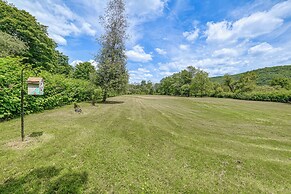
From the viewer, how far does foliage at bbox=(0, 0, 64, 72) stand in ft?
55.7

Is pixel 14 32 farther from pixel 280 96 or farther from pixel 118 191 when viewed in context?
pixel 280 96

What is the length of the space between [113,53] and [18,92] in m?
10.0

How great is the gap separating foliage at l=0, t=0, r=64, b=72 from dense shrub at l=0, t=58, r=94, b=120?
953cm

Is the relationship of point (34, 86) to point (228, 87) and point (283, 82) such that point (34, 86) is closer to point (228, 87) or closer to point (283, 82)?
point (228, 87)

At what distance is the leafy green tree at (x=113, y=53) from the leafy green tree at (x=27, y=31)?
34.6 feet

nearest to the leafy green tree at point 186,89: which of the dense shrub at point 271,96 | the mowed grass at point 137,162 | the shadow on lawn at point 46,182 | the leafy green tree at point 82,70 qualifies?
the dense shrub at point 271,96

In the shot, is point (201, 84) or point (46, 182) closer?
point (46, 182)

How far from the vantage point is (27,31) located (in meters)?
17.8

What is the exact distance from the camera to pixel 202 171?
→ 341cm

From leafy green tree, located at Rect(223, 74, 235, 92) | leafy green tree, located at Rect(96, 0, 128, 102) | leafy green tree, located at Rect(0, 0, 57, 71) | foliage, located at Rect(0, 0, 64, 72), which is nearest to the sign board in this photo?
leafy green tree, located at Rect(96, 0, 128, 102)

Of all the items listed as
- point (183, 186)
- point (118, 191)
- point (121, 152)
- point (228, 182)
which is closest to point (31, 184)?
point (118, 191)

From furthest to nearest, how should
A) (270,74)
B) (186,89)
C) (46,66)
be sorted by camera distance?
1. (270,74)
2. (186,89)
3. (46,66)

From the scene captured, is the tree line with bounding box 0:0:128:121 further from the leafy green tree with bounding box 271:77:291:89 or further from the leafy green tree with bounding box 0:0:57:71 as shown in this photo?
the leafy green tree with bounding box 271:77:291:89

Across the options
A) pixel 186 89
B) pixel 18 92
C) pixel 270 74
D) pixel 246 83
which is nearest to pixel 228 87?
pixel 246 83
